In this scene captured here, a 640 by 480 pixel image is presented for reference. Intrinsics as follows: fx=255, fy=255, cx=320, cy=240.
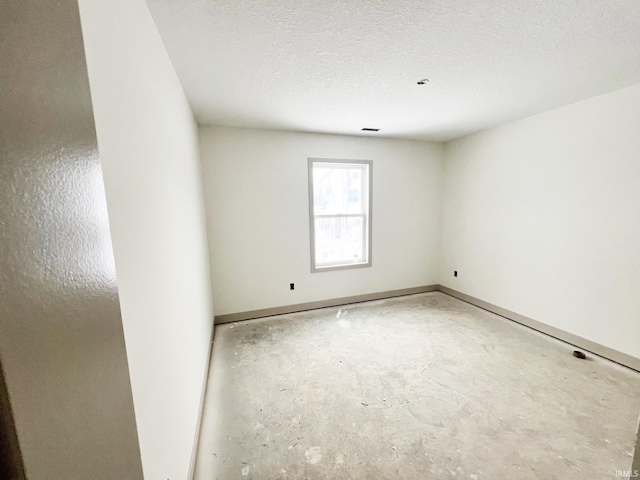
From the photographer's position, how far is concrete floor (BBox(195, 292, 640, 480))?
144 centimetres

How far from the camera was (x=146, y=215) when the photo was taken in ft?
3.24

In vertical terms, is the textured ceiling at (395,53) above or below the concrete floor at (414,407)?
above

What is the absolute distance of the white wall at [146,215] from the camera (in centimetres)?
72

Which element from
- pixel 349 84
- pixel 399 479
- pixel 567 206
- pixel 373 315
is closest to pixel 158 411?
pixel 399 479

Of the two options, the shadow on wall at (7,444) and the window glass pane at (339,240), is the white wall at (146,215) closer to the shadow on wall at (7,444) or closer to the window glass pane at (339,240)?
the shadow on wall at (7,444)

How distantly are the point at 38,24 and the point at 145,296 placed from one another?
79cm

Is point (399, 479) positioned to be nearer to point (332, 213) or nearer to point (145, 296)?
point (145, 296)

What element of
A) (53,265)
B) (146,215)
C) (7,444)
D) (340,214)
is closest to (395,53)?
→ (146,215)

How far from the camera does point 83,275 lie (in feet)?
1.29

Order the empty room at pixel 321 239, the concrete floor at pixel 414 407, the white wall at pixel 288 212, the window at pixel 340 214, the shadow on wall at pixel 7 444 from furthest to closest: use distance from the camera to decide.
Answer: the window at pixel 340 214, the white wall at pixel 288 212, the concrete floor at pixel 414 407, the empty room at pixel 321 239, the shadow on wall at pixel 7 444

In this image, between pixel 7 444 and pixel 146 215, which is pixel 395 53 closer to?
pixel 146 215

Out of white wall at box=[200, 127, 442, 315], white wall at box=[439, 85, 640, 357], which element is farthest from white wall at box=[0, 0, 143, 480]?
white wall at box=[439, 85, 640, 357]

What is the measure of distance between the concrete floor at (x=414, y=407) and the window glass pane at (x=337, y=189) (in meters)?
1.73

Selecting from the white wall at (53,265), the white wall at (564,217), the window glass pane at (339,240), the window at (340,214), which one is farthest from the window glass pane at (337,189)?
the white wall at (53,265)
